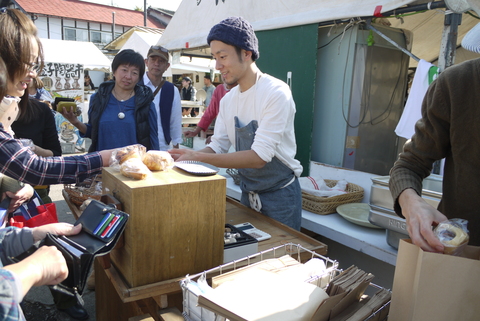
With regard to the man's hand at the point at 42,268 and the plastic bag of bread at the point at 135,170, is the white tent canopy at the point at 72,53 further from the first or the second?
the man's hand at the point at 42,268

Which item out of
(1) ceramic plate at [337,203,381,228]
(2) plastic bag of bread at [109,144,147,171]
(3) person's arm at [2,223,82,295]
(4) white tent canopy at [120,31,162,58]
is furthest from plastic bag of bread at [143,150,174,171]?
(4) white tent canopy at [120,31,162,58]

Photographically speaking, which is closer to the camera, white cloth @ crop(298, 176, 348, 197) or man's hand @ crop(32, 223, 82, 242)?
man's hand @ crop(32, 223, 82, 242)

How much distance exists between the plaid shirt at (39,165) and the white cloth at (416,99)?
2788mm

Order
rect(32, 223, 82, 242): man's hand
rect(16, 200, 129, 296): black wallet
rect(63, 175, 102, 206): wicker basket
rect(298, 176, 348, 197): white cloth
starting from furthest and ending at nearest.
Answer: rect(298, 176, 348, 197): white cloth, rect(63, 175, 102, 206): wicker basket, rect(32, 223, 82, 242): man's hand, rect(16, 200, 129, 296): black wallet

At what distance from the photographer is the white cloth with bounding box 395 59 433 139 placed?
10.0ft

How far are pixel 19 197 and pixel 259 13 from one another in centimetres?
358

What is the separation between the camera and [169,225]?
121cm

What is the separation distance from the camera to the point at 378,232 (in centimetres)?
241

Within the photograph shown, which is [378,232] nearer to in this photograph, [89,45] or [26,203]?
[26,203]

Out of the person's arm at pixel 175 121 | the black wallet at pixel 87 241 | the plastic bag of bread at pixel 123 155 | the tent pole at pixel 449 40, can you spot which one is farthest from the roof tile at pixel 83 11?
the black wallet at pixel 87 241

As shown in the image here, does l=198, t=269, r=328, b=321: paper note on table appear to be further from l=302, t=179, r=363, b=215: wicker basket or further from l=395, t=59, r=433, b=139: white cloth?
l=395, t=59, r=433, b=139: white cloth

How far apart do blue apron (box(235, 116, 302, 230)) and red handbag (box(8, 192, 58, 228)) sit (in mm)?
1023

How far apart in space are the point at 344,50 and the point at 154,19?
28896 millimetres

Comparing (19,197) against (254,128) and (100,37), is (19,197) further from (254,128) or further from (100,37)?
(100,37)
